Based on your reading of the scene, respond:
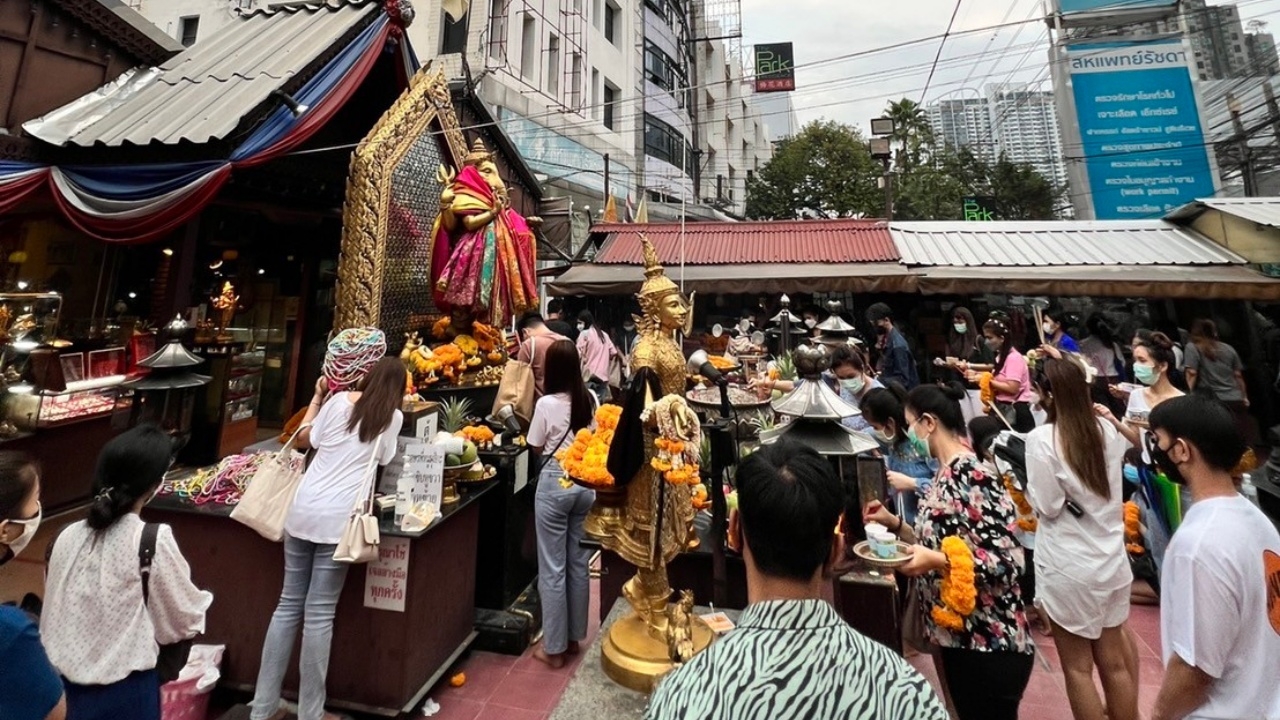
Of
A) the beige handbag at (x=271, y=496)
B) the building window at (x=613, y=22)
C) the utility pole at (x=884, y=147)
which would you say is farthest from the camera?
the building window at (x=613, y=22)

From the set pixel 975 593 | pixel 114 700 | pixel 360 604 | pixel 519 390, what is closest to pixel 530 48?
pixel 519 390

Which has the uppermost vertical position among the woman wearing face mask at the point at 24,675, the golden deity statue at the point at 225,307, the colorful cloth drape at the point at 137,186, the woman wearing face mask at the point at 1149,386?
the colorful cloth drape at the point at 137,186

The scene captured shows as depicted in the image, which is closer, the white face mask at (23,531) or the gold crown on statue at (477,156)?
the white face mask at (23,531)

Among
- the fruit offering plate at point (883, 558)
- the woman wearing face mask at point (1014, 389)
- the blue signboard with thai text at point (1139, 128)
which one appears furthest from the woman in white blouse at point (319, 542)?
the blue signboard with thai text at point (1139, 128)

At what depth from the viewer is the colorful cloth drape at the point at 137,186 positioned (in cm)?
402

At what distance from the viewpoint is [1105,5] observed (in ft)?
46.5

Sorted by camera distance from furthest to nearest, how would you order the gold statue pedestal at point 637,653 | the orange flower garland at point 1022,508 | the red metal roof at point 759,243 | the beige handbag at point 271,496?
the red metal roof at point 759,243 → the orange flower garland at point 1022,508 → the beige handbag at point 271,496 → the gold statue pedestal at point 637,653

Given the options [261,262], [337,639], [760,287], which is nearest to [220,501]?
[337,639]

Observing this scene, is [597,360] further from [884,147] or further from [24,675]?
[884,147]

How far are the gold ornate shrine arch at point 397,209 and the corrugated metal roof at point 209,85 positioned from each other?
90 cm

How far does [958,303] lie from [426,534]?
33.9 ft

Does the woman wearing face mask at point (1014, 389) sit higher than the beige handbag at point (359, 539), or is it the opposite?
the woman wearing face mask at point (1014, 389)

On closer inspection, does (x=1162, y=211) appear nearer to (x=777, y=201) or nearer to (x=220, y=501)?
(x=777, y=201)

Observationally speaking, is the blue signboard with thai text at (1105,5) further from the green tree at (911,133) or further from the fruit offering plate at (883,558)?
the fruit offering plate at (883,558)
